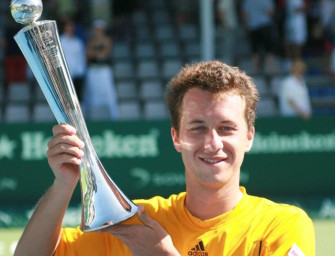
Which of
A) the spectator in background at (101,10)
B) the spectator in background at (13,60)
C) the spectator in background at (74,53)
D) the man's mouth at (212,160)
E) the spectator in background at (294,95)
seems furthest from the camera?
the spectator in background at (101,10)

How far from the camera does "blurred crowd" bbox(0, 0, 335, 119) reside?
12805 millimetres

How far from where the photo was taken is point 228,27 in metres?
14.6

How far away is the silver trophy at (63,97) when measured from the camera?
2639mm

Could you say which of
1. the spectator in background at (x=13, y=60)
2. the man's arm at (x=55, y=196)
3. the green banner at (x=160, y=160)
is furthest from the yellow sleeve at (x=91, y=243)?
the spectator in background at (x=13, y=60)

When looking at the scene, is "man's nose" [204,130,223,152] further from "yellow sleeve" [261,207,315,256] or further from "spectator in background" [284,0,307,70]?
"spectator in background" [284,0,307,70]

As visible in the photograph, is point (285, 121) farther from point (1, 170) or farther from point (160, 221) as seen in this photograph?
point (160, 221)

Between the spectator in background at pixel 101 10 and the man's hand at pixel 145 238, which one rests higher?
the spectator in background at pixel 101 10

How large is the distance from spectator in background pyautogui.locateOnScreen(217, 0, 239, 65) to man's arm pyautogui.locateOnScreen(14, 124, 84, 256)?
1173 centimetres

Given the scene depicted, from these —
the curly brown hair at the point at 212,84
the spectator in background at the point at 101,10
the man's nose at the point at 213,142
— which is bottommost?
the man's nose at the point at 213,142

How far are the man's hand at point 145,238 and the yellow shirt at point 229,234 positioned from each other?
7 cm

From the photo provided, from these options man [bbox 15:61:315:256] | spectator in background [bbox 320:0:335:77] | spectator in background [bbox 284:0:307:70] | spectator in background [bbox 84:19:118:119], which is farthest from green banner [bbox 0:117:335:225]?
man [bbox 15:61:315:256]

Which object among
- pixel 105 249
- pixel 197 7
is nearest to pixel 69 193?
pixel 105 249

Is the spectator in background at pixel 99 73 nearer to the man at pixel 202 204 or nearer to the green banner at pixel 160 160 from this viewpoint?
the green banner at pixel 160 160

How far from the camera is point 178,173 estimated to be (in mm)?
Result: 11484
